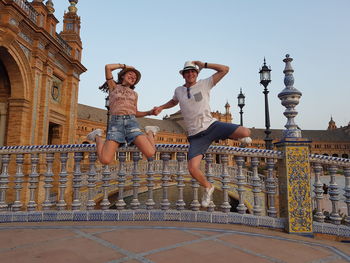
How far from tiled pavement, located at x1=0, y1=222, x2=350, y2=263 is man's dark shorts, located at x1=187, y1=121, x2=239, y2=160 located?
979 mm

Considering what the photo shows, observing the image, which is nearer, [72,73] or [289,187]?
[289,187]

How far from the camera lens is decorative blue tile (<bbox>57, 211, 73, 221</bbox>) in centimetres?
329

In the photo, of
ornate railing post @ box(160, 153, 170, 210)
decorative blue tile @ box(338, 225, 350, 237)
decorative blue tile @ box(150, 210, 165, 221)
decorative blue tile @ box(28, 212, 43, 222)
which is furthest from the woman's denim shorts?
decorative blue tile @ box(338, 225, 350, 237)

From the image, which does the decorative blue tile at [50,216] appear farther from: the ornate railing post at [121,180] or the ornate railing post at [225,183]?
the ornate railing post at [225,183]

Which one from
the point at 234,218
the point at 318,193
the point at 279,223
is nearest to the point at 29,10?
the point at 234,218

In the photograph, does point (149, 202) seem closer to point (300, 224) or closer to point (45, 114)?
point (300, 224)

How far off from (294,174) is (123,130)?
242 centimetres

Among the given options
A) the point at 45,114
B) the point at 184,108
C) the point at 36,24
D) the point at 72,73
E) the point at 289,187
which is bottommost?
the point at 289,187

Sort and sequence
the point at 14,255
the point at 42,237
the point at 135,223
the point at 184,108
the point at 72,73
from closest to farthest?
the point at 14,255
the point at 42,237
the point at 184,108
the point at 135,223
the point at 72,73

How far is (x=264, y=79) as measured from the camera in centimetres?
969

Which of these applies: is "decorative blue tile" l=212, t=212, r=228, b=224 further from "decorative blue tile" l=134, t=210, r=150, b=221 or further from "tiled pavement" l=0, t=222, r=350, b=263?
"decorative blue tile" l=134, t=210, r=150, b=221

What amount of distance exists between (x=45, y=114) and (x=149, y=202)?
999 cm

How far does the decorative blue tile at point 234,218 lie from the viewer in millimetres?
3197

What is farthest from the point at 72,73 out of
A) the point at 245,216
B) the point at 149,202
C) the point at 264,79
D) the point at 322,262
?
the point at 322,262
